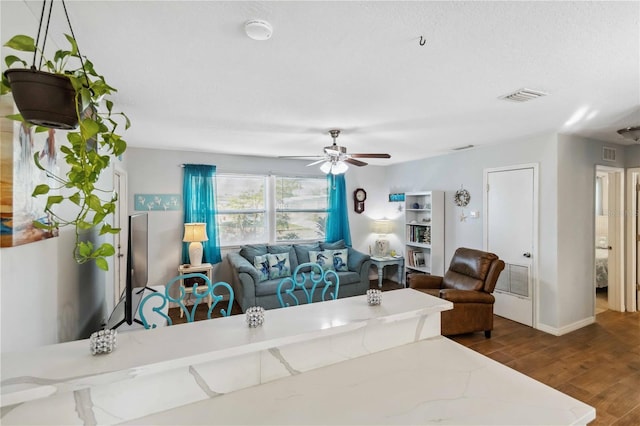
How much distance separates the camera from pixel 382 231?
6.00 m

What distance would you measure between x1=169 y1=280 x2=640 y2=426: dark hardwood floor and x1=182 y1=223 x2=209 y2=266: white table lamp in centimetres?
80

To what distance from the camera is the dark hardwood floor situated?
2393mm

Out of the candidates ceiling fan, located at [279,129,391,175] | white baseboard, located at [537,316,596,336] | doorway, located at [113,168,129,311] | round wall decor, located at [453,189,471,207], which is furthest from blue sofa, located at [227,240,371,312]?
white baseboard, located at [537,316,596,336]

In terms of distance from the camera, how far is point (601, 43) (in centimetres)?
158

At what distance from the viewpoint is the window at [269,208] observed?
5.02 m

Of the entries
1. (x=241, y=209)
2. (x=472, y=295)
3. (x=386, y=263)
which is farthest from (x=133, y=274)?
(x=386, y=263)

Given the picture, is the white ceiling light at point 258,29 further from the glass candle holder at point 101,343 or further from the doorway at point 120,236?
the doorway at point 120,236

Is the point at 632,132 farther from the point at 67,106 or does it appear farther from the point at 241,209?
the point at 241,209

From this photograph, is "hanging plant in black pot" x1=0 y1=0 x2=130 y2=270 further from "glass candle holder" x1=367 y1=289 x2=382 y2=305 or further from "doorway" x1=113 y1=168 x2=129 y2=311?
"doorway" x1=113 y1=168 x2=129 y2=311

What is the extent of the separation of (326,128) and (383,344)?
95.9 inches

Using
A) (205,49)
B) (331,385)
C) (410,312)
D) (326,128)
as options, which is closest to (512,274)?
(326,128)

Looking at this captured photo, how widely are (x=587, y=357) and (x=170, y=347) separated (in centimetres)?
393

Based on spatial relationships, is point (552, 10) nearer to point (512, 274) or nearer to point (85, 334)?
point (85, 334)

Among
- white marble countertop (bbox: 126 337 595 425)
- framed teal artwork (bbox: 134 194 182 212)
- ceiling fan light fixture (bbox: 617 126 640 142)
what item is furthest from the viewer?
framed teal artwork (bbox: 134 194 182 212)
